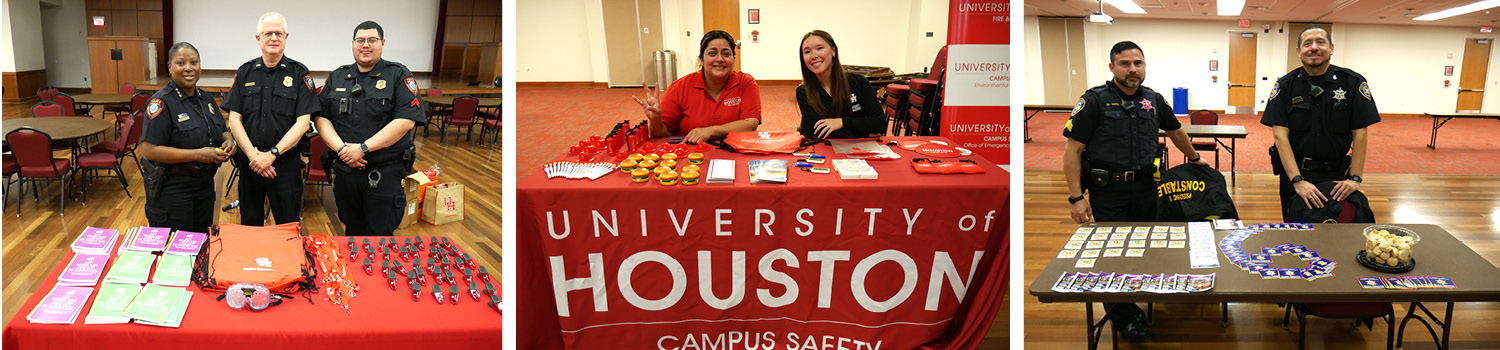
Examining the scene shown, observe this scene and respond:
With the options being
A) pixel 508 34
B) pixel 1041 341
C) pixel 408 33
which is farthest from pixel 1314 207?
pixel 408 33

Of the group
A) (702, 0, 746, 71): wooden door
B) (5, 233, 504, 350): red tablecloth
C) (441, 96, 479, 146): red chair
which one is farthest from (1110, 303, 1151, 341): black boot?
(702, 0, 746, 71): wooden door

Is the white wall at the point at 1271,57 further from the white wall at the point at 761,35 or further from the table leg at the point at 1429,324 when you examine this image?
the table leg at the point at 1429,324

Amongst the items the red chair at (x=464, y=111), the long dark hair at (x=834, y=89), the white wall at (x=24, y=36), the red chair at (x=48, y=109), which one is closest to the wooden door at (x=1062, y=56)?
the red chair at (x=464, y=111)

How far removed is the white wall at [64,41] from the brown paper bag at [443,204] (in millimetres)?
13365

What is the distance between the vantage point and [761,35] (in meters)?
14.6

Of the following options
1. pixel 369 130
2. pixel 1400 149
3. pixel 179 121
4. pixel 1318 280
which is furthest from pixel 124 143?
pixel 1400 149

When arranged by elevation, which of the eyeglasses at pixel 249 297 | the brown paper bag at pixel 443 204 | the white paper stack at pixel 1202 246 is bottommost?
the brown paper bag at pixel 443 204

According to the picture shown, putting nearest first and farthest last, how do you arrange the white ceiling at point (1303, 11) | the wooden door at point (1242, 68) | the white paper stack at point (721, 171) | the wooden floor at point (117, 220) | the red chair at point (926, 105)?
the white paper stack at point (721, 171)
the wooden floor at point (117, 220)
the red chair at point (926, 105)
the white ceiling at point (1303, 11)
the wooden door at point (1242, 68)

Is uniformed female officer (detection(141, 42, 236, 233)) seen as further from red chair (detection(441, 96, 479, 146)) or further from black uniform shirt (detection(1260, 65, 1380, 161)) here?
red chair (detection(441, 96, 479, 146))

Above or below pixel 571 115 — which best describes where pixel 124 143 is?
below

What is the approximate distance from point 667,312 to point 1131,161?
6.06ft

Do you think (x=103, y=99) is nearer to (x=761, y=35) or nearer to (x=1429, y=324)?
(x=761, y=35)

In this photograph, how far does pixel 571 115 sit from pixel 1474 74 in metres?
18.7

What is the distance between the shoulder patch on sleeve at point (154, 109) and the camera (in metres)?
3.20
